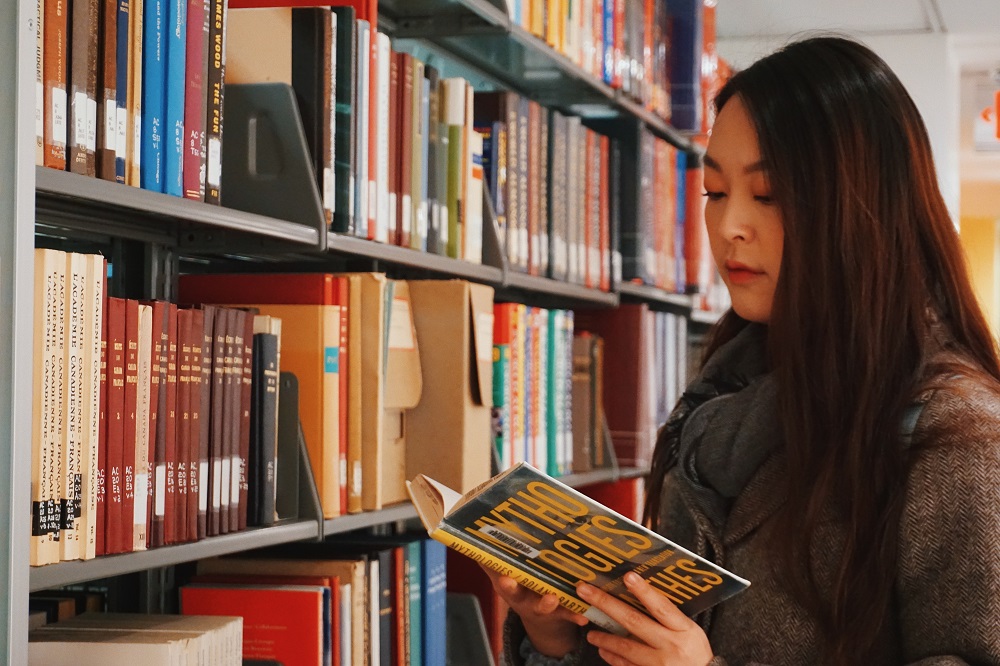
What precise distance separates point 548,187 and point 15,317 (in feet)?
5.30

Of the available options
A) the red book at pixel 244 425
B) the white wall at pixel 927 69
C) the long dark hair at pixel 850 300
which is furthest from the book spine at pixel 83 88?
the white wall at pixel 927 69

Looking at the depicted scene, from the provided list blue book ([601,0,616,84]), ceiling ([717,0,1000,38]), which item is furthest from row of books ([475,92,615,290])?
ceiling ([717,0,1000,38])

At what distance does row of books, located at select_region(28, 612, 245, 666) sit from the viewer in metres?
1.31

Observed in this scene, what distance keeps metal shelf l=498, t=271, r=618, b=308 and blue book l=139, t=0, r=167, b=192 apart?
957 mm

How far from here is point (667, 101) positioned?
3342mm

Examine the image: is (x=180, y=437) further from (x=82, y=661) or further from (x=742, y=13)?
(x=742, y=13)

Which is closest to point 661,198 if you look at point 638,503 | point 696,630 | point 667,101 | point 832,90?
point 667,101

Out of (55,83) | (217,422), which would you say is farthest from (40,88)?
(217,422)

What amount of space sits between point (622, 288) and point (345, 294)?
4.40 feet

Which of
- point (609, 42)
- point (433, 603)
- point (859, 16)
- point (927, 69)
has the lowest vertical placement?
point (433, 603)

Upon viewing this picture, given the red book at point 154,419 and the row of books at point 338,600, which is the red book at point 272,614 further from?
the red book at point 154,419

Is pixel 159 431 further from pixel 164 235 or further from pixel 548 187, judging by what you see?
pixel 548 187

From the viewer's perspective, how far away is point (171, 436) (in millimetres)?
1402

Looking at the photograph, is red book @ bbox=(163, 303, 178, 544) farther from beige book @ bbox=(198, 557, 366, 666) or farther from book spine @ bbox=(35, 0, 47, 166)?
beige book @ bbox=(198, 557, 366, 666)
